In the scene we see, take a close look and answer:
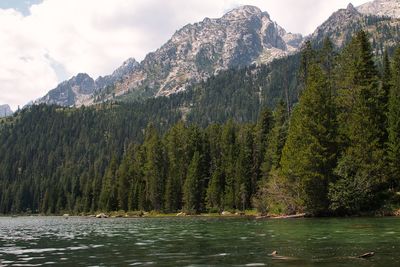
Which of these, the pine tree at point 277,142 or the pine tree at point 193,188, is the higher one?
the pine tree at point 277,142

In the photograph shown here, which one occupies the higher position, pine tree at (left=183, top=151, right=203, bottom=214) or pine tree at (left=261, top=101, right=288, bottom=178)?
pine tree at (left=261, top=101, right=288, bottom=178)

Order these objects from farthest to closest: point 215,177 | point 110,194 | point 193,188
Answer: point 110,194
point 215,177
point 193,188

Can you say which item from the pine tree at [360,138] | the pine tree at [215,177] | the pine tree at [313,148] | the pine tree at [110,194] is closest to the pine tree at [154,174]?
the pine tree at [215,177]

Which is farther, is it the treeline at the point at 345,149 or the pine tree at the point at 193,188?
the pine tree at the point at 193,188

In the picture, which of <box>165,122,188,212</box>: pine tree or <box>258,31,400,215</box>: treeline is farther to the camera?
<box>165,122,188,212</box>: pine tree

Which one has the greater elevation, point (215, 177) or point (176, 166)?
point (176, 166)

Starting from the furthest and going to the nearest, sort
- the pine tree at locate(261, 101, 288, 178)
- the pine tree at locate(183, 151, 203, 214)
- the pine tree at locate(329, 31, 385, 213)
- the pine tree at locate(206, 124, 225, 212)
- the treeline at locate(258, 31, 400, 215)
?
the pine tree at locate(183, 151, 203, 214) → the pine tree at locate(206, 124, 225, 212) → the pine tree at locate(261, 101, 288, 178) → the treeline at locate(258, 31, 400, 215) → the pine tree at locate(329, 31, 385, 213)

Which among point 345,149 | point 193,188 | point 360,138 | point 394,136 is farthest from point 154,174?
point 394,136

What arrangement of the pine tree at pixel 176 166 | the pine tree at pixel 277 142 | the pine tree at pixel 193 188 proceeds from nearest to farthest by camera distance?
the pine tree at pixel 277 142 < the pine tree at pixel 193 188 < the pine tree at pixel 176 166

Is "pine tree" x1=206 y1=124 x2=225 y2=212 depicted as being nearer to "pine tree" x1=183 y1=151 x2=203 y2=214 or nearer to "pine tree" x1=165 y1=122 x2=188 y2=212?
"pine tree" x1=183 y1=151 x2=203 y2=214

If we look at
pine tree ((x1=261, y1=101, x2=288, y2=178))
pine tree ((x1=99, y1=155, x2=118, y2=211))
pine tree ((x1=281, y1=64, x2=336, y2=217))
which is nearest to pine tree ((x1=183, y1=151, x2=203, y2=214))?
pine tree ((x1=261, y1=101, x2=288, y2=178))

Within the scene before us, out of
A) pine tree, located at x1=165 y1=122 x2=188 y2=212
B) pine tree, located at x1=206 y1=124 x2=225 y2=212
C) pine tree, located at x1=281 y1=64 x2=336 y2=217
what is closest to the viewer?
pine tree, located at x1=281 y1=64 x2=336 y2=217

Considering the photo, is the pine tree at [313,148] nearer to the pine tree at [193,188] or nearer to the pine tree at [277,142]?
the pine tree at [277,142]

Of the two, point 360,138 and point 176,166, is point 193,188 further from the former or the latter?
point 360,138
